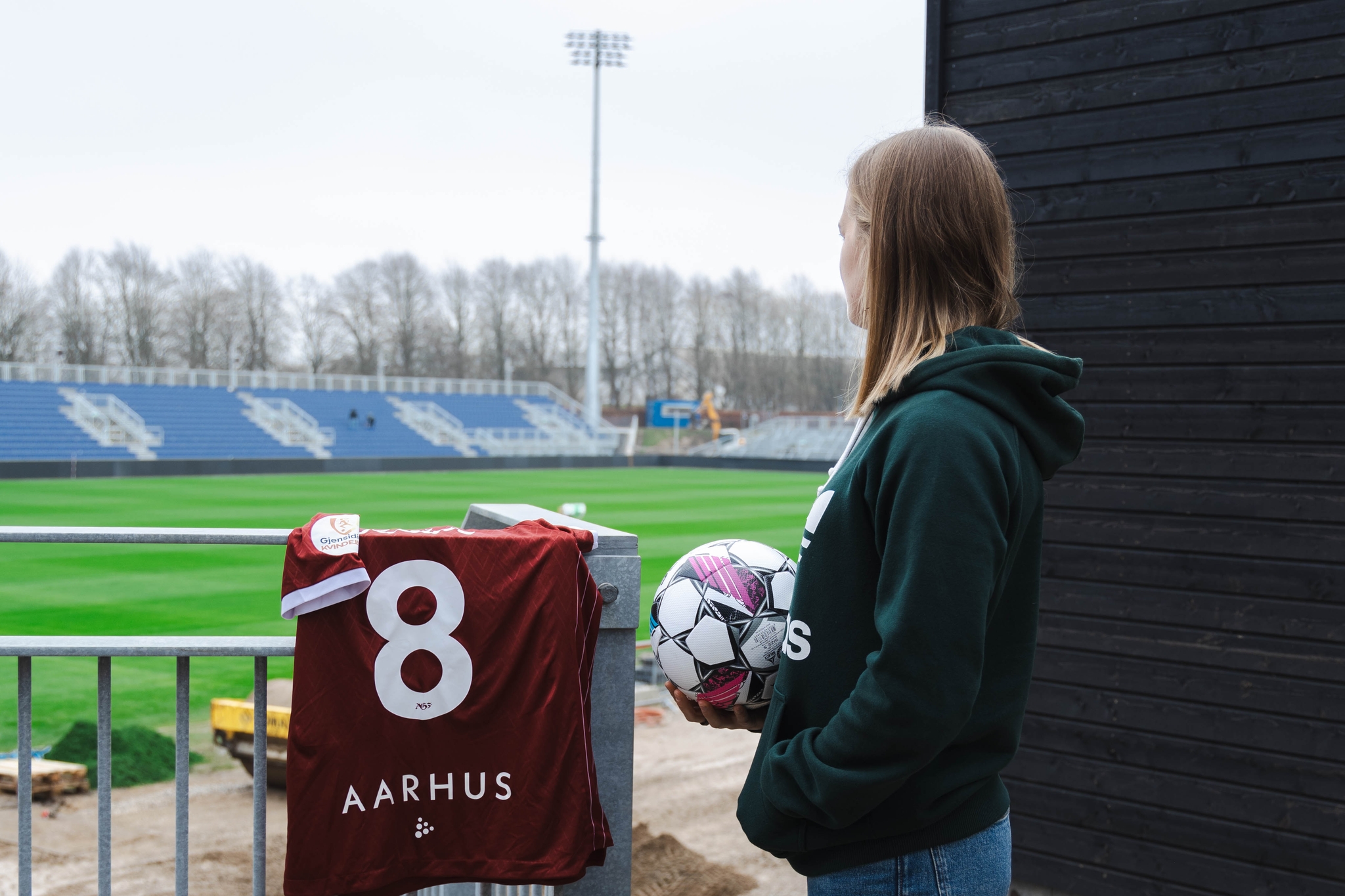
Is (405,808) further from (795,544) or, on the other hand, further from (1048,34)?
(795,544)

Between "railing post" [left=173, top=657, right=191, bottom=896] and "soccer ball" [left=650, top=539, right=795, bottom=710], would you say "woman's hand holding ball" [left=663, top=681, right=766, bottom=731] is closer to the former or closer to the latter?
"soccer ball" [left=650, top=539, right=795, bottom=710]

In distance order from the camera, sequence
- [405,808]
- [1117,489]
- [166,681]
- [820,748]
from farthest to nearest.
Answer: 1. [166,681]
2. [1117,489]
3. [405,808]
4. [820,748]

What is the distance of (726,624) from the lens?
7.25 ft

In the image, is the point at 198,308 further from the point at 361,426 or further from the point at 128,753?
the point at 128,753

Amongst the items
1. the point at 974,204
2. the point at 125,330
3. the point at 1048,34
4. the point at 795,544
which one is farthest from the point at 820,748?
the point at 125,330

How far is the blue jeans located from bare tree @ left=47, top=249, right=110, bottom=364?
77.2m

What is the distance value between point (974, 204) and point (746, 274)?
91.9m

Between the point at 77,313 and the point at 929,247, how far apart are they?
257 ft

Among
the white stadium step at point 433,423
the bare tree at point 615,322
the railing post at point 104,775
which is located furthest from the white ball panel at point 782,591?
the bare tree at point 615,322

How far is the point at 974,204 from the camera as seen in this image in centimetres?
172

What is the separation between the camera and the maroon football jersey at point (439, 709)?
8.02ft

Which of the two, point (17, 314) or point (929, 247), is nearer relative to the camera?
point (929, 247)

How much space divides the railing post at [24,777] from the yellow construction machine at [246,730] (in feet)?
14.2

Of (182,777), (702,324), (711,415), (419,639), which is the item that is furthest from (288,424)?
(702,324)
